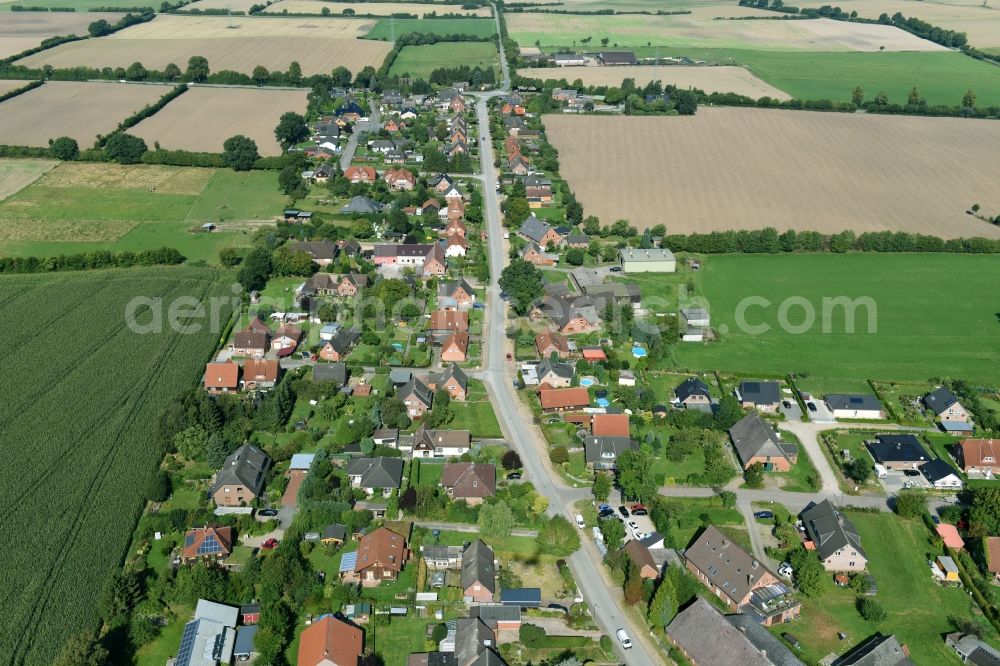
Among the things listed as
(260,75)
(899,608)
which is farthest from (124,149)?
(899,608)

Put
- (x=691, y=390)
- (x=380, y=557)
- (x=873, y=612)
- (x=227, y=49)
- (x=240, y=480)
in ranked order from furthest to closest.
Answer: (x=227, y=49)
(x=691, y=390)
(x=240, y=480)
(x=380, y=557)
(x=873, y=612)

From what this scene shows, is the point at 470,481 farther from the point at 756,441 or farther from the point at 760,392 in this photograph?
the point at 760,392

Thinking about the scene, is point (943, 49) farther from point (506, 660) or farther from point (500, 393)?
point (506, 660)

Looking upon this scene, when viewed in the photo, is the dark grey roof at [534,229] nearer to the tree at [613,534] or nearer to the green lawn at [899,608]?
the tree at [613,534]

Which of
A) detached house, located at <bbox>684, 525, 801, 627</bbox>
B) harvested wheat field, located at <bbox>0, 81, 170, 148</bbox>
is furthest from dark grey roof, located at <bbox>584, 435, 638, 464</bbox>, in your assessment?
harvested wheat field, located at <bbox>0, 81, 170, 148</bbox>

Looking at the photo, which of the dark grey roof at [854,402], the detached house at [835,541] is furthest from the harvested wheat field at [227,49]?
the detached house at [835,541]

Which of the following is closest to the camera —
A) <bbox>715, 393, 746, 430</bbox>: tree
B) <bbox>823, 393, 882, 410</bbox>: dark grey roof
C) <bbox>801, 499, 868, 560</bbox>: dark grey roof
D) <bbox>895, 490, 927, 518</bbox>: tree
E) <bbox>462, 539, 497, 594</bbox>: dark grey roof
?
<bbox>462, 539, 497, 594</bbox>: dark grey roof

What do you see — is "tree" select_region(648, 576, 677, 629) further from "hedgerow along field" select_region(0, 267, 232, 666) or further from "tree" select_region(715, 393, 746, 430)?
"hedgerow along field" select_region(0, 267, 232, 666)

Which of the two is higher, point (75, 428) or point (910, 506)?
point (910, 506)
